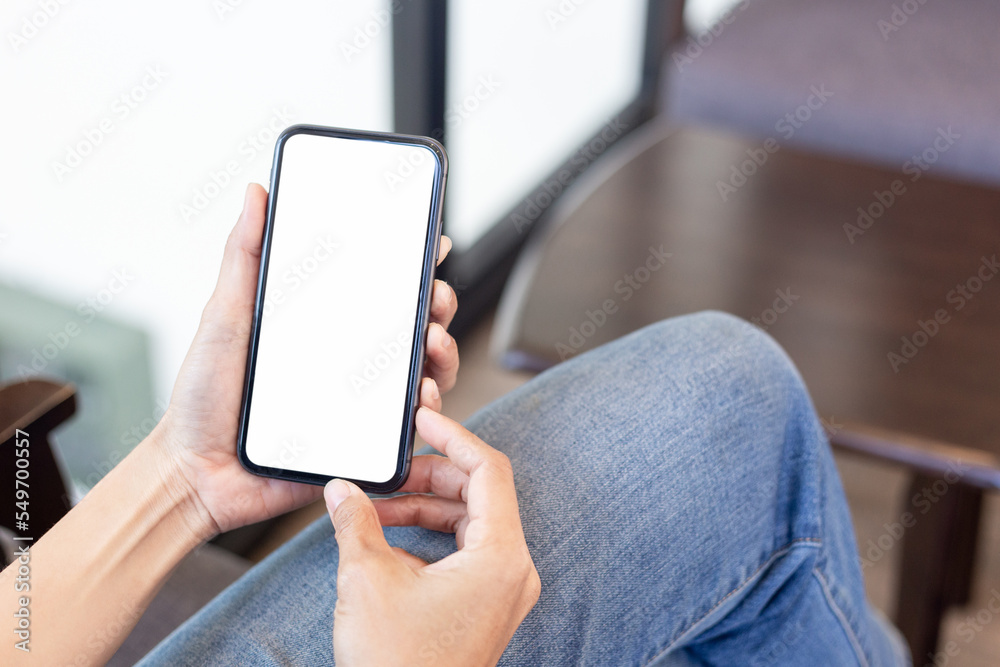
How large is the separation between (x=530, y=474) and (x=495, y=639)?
14cm

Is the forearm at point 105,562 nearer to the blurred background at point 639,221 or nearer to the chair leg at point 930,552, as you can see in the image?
the blurred background at point 639,221

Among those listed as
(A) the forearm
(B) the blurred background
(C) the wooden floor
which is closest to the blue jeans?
(A) the forearm

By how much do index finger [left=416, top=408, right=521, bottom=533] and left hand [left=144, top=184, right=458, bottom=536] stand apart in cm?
5

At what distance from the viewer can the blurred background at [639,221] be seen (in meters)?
0.74

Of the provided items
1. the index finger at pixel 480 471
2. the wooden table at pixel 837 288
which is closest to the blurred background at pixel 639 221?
the wooden table at pixel 837 288

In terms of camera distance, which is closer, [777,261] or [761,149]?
[777,261]

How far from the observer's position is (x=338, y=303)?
1.70 ft

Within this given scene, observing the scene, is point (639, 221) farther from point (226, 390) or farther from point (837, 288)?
point (226, 390)

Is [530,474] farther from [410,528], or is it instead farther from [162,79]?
[162,79]

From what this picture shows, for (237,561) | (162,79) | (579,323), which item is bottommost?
(237,561)

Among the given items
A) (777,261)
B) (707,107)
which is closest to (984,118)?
(707,107)

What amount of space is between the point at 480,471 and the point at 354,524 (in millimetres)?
69

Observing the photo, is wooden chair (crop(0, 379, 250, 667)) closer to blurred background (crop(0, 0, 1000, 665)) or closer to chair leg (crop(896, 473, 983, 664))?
blurred background (crop(0, 0, 1000, 665))

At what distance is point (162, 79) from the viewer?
796 millimetres
